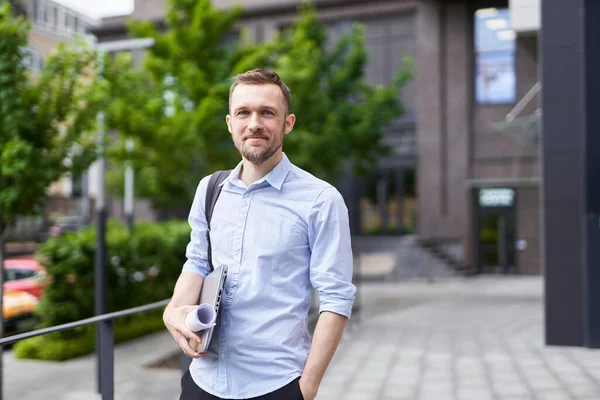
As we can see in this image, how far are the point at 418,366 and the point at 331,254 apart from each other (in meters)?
5.44

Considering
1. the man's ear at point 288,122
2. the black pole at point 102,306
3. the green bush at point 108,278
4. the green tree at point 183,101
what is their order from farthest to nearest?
1. the green tree at point 183,101
2. the green bush at point 108,278
3. the black pole at point 102,306
4. the man's ear at point 288,122

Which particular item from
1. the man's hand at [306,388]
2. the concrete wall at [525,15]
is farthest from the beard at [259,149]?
the concrete wall at [525,15]

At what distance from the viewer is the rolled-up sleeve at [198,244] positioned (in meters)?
2.28

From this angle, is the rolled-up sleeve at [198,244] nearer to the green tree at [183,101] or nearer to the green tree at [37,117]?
the green tree at [37,117]

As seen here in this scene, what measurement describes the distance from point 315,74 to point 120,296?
815cm

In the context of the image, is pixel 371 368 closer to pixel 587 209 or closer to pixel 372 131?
pixel 587 209

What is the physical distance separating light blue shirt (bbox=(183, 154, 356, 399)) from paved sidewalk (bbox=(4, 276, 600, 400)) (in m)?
3.90

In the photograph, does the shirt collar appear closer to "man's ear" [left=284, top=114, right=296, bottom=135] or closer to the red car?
"man's ear" [left=284, top=114, right=296, bottom=135]

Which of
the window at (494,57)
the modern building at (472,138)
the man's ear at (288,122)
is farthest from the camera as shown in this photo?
the window at (494,57)

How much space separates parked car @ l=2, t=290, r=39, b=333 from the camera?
35.3ft

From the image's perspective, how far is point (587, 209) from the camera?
7738 millimetres

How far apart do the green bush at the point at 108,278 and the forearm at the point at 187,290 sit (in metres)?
6.11

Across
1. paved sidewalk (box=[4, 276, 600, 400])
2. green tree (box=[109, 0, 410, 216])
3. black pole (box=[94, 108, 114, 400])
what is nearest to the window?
green tree (box=[109, 0, 410, 216])

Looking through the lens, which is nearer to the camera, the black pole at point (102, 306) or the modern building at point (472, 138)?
the black pole at point (102, 306)
